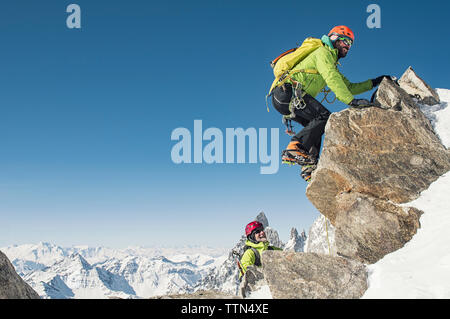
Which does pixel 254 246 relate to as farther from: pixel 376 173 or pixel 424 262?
pixel 424 262

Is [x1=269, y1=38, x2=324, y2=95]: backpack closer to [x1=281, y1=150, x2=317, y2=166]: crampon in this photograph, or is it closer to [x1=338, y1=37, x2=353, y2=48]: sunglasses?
[x1=338, y1=37, x2=353, y2=48]: sunglasses

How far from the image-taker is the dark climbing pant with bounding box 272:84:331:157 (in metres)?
10.6

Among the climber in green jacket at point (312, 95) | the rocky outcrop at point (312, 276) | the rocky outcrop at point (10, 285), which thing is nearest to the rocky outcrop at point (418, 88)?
the climber in green jacket at point (312, 95)

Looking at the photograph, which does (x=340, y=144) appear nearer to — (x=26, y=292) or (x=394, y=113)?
(x=394, y=113)

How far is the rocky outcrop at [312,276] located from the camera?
22.8 feet

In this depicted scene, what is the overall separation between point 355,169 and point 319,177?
3.76 ft

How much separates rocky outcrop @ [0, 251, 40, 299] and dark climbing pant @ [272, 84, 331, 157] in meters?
9.15

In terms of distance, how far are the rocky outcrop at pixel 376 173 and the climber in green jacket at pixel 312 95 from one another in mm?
721

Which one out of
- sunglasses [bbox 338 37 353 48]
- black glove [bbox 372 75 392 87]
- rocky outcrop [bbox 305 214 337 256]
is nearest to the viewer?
sunglasses [bbox 338 37 353 48]

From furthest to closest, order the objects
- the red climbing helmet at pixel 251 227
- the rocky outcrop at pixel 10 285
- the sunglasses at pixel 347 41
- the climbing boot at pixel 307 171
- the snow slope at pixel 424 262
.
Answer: the red climbing helmet at pixel 251 227 → the climbing boot at pixel 307 171 → the sunglasses at pixel 347 41 → the rocky outcrop at pixel 10 285 → the snow slope at pixel 424 262

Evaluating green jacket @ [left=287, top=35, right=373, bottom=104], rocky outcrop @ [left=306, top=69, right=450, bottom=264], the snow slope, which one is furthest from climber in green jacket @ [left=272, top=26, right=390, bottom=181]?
the snow slope

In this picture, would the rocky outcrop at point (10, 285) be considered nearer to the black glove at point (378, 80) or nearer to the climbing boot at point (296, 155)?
the climbing boot at point (296, 155)

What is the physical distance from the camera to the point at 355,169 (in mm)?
9594
